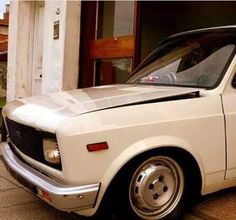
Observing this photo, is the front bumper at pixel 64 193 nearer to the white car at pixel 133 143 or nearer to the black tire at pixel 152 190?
the white car at pixel 133 143

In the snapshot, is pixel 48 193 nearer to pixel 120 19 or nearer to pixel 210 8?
pixel 120 19

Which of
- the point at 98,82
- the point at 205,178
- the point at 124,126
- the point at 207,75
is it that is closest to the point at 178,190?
the point at 205,178

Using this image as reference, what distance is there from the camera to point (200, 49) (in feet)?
14.2

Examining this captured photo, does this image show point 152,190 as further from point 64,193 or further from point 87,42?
point 87,42

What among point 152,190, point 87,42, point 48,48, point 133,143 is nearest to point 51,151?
point 133,143

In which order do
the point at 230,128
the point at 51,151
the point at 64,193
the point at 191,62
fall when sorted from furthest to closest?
1. the point at 191,62
2. the point at 230,128
3. the point at 51,151
4. the point at 64,193

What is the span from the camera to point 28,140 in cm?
346

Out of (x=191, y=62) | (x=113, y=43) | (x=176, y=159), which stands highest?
(x=113, y=43)

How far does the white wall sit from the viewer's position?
8.36m

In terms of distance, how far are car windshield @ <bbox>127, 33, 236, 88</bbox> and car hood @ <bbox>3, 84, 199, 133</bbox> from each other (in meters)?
0.22

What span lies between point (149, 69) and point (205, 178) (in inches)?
63.9

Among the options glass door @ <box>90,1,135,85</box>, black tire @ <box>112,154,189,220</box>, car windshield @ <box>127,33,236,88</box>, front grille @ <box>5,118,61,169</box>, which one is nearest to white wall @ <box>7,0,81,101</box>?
glass door @ <box>90,1,135,85</box>

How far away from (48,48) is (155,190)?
6.09 meters

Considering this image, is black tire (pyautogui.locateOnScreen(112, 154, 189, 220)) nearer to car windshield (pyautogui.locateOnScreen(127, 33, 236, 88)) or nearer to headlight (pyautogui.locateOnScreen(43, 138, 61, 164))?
headlight (pyautogui.locateOnScreen(43, 138, 61, 164))
